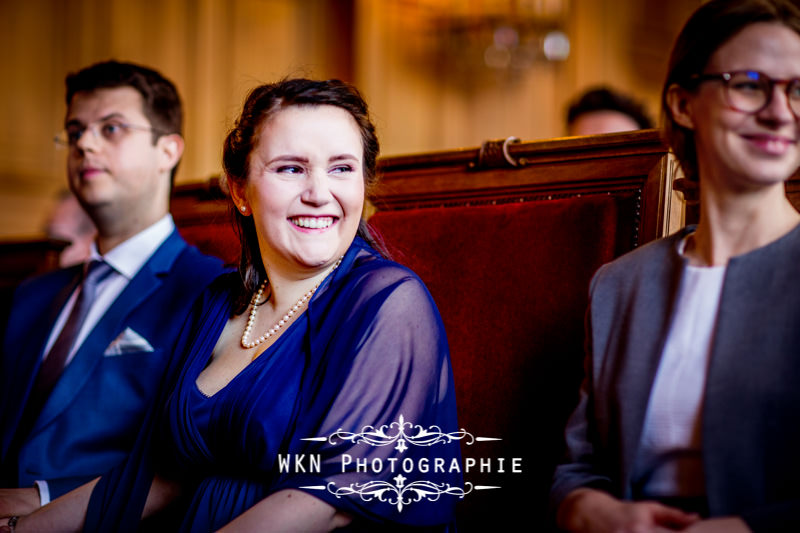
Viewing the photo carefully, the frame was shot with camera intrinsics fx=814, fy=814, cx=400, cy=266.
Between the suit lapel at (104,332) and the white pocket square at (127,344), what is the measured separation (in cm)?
1

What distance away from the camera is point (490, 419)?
181 cm

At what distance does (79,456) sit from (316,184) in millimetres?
1040

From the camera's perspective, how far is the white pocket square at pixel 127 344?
2.14 meters

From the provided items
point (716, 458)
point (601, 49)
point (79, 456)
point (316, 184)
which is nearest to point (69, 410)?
point (79, 456)

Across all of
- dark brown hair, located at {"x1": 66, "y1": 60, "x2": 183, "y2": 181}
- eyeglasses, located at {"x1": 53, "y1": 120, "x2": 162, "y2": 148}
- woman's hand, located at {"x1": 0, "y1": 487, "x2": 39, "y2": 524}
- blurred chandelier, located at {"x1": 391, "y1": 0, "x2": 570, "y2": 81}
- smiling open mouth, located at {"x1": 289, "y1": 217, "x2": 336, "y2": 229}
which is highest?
blurred chandelier, located at {"x1": 391, "y1": 0, "x2": 570, "y2": 81}

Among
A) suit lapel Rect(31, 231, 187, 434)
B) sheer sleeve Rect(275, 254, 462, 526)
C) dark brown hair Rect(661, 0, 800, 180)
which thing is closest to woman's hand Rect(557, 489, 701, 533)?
sheer sleeve Rect(275, 254, 462, 526)

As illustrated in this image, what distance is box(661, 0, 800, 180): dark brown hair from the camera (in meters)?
1.17

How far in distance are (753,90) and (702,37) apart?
0.39ft

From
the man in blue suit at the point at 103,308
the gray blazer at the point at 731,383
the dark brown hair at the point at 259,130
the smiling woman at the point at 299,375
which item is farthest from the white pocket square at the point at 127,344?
the gray blazer at the point at 731,383

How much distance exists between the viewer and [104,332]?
2197 mm

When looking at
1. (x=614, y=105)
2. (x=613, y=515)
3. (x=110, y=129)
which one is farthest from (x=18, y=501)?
(x=614, y=105)

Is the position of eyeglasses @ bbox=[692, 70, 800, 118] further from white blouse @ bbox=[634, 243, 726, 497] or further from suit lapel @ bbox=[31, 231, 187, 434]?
suit lapel @ bbox=[31, 231, 187, 434]

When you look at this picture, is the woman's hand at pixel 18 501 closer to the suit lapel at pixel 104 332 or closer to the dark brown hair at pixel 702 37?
the suit lapel at pixel 104 332

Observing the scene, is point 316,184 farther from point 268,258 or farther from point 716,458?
point 716,458
